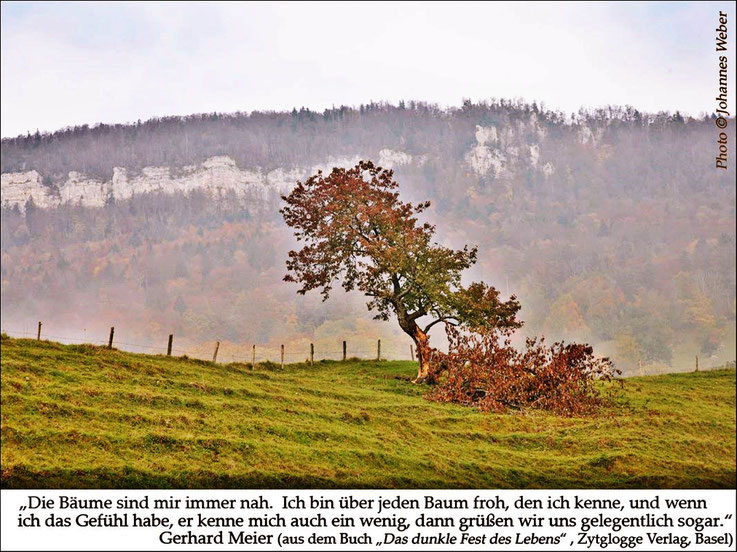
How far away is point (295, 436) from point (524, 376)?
48.5ft

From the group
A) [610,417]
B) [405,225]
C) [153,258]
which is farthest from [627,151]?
[610,417]

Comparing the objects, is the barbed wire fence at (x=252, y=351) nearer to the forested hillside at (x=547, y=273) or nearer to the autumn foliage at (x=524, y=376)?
the forested hillside at (x=547, y=273)

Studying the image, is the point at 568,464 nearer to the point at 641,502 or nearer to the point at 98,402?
the point at 641,502

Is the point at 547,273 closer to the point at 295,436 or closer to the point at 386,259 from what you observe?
the point at 386,259

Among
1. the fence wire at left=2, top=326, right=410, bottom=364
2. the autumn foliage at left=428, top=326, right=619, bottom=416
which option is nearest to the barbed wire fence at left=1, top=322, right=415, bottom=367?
the fence wire at left=2, top=326, right=410, bottom=364

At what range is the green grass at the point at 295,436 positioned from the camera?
23.0m

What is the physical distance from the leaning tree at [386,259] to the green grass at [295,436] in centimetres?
965

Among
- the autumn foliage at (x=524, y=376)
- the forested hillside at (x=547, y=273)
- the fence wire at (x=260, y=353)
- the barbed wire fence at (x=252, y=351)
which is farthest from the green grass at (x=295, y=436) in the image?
the forested hillside at (x=547, y=273)

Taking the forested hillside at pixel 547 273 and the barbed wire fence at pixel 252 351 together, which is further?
the forested hillside at pixel 547 273

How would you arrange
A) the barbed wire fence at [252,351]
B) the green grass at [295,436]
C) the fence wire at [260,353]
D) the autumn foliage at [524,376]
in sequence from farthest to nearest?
the fence wire at [260,353] → the barbed wire fence at [252,351] → the autumn foliage at [524,376] → the green grass at [295,436]

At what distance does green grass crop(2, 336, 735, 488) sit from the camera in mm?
22953

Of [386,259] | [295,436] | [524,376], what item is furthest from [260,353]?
[295,436]

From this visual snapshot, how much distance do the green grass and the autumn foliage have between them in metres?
1.56

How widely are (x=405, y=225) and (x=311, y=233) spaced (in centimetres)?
630
